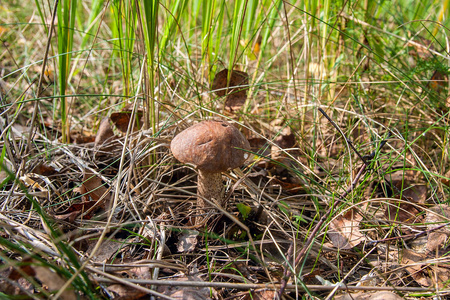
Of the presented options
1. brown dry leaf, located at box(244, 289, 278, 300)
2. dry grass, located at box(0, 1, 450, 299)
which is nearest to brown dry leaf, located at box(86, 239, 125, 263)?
dry grass, located at box(0, 1, 450, 299)

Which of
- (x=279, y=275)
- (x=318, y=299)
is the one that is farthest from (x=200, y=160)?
(x=318, y=299)

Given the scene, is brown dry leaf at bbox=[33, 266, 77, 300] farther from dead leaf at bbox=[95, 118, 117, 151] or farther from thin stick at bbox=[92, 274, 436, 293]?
dead leaf at bbox=[95, 118, 117, 151]

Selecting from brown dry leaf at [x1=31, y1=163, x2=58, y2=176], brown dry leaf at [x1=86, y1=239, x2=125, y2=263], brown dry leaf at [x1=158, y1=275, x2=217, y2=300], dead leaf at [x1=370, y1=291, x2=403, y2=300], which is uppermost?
dead leaf at [x1=370, y1=291, x2=403, y2=300]

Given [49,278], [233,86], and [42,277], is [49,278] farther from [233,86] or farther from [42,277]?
[233,86]

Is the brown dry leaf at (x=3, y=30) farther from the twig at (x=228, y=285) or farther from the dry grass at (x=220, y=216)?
the twig at (x=228, y=285)

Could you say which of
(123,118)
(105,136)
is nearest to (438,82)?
(123,118)
